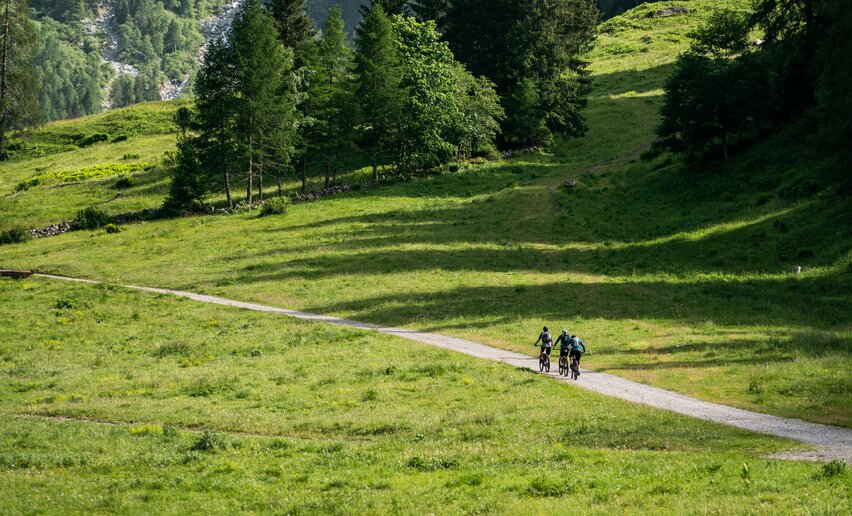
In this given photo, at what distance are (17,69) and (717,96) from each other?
311 feet

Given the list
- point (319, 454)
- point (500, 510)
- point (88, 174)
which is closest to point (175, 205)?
point (88, 174)

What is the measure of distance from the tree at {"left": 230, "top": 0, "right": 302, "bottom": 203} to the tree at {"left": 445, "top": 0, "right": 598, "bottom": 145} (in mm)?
29266

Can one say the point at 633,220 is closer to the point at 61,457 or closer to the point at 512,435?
the point at 512,435

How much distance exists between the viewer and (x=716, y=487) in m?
16.2

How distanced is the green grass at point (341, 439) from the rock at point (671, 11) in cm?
15043

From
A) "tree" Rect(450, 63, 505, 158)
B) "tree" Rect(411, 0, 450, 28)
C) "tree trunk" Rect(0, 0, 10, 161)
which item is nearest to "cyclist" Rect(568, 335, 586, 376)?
"tree" Rect(450, 63, 505, 158)

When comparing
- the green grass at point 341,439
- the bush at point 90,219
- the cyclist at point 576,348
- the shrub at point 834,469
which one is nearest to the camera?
the shrub at point 834,469

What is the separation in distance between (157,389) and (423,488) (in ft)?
56.2

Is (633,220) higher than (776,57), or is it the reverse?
(776,57)

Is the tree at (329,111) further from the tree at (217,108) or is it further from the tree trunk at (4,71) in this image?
the tree trunk at (4,71)

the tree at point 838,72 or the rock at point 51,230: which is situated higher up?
the tree at point 838,72

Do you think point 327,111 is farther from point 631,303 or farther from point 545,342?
point 545,342

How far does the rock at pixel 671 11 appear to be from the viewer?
552ft

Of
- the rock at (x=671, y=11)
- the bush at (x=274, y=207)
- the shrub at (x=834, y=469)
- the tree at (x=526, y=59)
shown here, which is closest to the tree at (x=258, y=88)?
the bush at (x=274, y=207)
